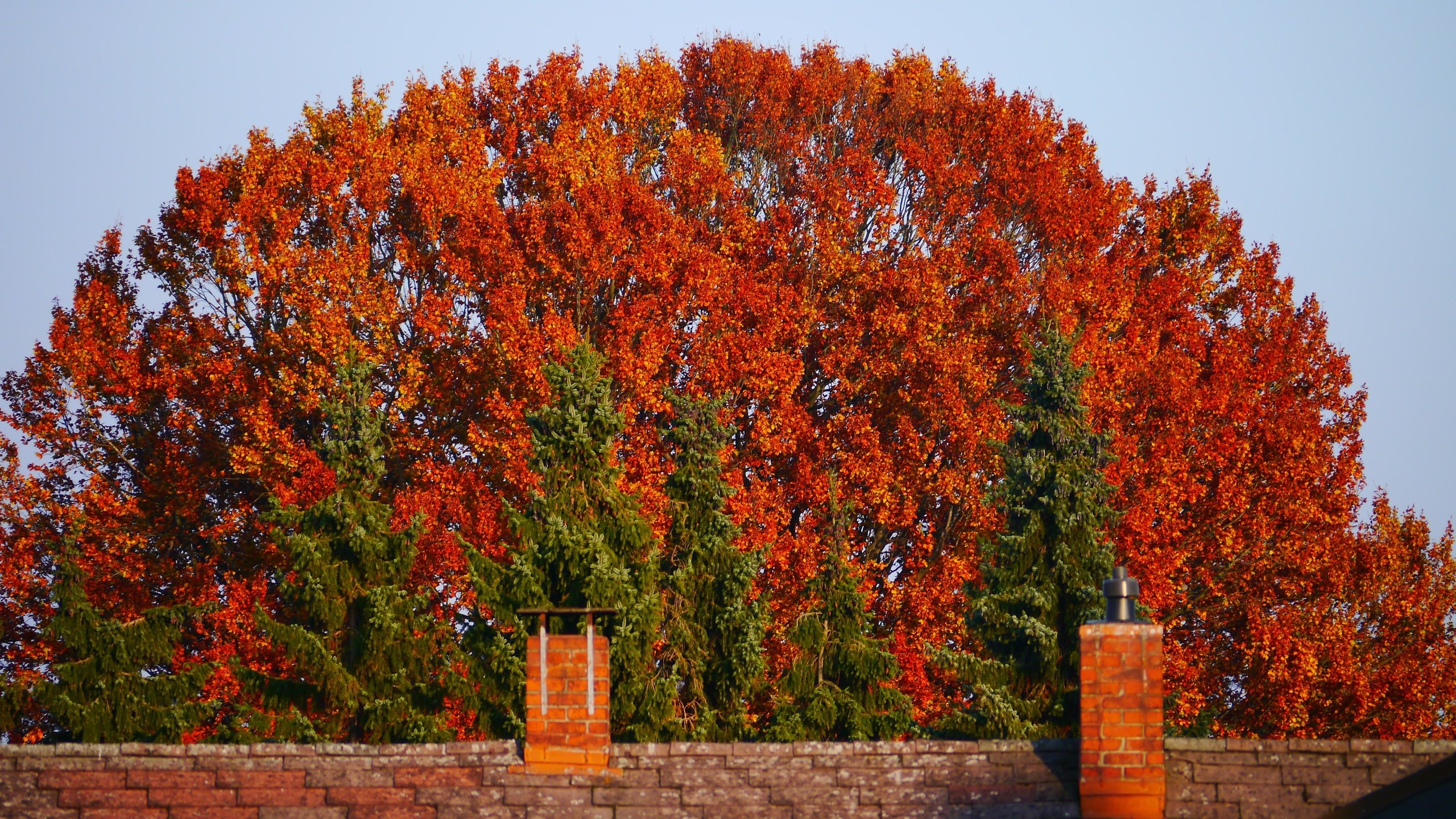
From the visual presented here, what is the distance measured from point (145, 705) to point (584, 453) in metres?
8.46

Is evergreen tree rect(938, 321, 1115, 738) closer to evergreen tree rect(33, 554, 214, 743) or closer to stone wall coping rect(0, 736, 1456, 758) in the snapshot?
stone wall coping rect(0, 736, 1456, 758)

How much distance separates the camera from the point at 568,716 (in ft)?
41.8

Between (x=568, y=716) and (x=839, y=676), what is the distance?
44.7 feet

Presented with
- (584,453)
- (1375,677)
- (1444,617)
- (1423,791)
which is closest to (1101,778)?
(1423,791)

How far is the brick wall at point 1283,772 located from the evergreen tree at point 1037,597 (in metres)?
11.2

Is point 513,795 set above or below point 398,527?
below

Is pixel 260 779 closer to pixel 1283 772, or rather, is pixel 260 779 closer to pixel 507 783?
pixel 507 783

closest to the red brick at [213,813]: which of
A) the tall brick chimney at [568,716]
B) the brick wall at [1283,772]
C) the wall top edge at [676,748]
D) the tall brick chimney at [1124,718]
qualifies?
the wall top edge at [676,748]

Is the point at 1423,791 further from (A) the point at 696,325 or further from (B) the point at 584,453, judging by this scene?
(A) the point at 696,325

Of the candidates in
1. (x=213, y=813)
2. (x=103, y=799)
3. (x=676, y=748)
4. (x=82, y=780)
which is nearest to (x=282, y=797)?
(x=213, y=813)

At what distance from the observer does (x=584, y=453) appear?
25562mm

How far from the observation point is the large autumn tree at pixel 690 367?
31.6 m

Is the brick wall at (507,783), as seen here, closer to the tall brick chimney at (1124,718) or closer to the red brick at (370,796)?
the red brick at (370,796)

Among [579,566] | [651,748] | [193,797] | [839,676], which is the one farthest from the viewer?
[839,676]
